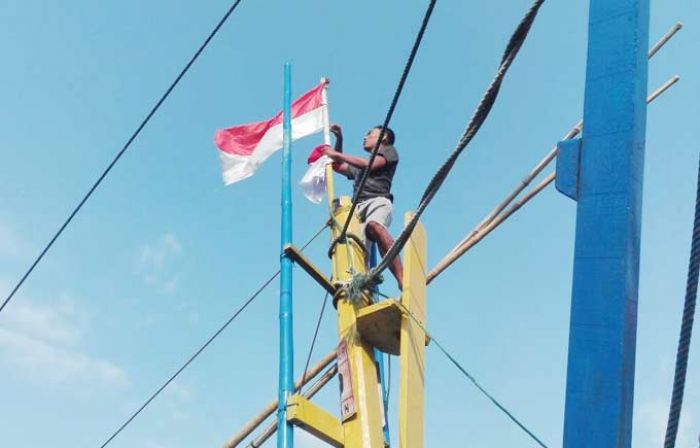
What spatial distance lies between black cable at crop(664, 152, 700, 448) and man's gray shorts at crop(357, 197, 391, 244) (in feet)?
9.60

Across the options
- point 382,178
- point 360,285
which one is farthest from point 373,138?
point 360,285

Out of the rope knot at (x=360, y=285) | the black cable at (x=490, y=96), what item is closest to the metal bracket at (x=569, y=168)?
the black cable at (x=490, y=96)

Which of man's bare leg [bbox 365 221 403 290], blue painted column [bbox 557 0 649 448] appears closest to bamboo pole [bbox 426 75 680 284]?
man's bare leg [bbox 365 221 403 290]

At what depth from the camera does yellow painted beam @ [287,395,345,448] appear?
13.6ft

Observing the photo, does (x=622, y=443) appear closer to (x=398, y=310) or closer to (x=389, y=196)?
(x=398, y=310)

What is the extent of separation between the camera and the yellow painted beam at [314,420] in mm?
4156

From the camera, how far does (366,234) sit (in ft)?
16.9

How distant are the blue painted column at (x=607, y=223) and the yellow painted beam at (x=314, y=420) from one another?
6.63ft

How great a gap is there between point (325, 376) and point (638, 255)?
3387mm

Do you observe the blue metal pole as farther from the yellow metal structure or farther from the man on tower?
the man on tower

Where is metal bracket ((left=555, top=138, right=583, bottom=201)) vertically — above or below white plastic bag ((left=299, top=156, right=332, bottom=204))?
below

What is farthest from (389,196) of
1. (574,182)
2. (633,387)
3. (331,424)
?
(633,387)

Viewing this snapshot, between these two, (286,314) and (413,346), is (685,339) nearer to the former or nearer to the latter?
(413,346)

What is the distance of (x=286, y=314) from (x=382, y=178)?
1.18 meters
